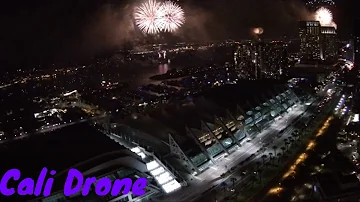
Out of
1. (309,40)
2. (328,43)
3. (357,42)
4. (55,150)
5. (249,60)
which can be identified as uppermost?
(309,40)

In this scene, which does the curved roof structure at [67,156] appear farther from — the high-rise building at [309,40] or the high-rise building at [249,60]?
the high-rise building at [309,40]

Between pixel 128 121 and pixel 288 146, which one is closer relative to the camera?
pixel 288 146

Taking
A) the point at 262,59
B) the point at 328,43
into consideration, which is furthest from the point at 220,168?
the point at 328,43

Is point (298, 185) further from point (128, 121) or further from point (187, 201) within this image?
point (128, 121)

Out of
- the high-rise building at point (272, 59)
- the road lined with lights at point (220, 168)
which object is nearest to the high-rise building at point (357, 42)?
the high-rise building at point (272, 59)

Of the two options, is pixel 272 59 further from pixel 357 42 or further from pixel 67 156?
pixel 67 156

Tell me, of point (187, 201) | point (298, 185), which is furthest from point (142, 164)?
point (298, 185)
